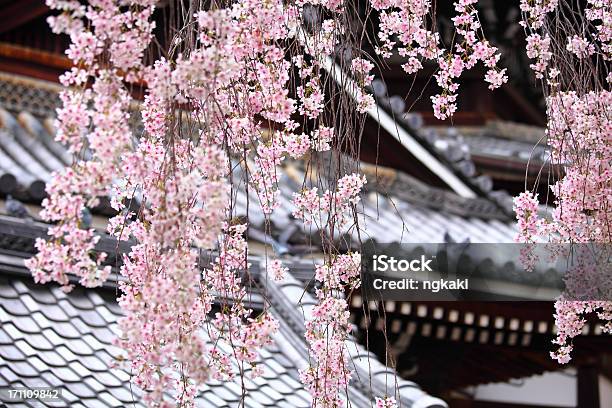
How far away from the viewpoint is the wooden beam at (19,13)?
7.20 metres

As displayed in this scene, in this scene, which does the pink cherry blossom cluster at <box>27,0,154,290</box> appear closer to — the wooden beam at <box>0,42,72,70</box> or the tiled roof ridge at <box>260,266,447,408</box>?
the tiled roof ridge at <box>260,266,447,408</box>

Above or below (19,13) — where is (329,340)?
below

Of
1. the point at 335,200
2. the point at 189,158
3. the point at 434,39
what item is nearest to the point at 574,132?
the point at 434,39

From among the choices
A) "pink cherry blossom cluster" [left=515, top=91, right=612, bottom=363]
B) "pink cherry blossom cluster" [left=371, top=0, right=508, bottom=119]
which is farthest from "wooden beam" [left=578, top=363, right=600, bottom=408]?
"pink cherry blossom cluster" [left=371, top=0, right=508, bottom=119]

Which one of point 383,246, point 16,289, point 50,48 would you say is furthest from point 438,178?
point 16,289

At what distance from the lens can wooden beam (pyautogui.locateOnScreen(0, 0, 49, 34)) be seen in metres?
7.20

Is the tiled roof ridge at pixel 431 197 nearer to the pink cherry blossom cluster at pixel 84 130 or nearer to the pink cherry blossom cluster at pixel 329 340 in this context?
the pink cherry blossom cluster at pixel 329 340

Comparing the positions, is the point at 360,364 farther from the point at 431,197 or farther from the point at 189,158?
the point at 431,197

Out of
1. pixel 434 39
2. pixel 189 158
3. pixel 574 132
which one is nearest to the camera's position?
pixel 189 158

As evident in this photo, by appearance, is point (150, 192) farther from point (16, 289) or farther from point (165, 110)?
point (16, 289)

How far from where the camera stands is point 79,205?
288 cm

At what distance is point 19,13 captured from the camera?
285 inches

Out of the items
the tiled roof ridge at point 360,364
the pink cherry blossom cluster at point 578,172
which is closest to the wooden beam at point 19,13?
the tiled roof ridge at point 360,364

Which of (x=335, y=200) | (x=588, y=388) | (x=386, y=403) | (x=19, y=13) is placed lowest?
(x=588, y=388)
